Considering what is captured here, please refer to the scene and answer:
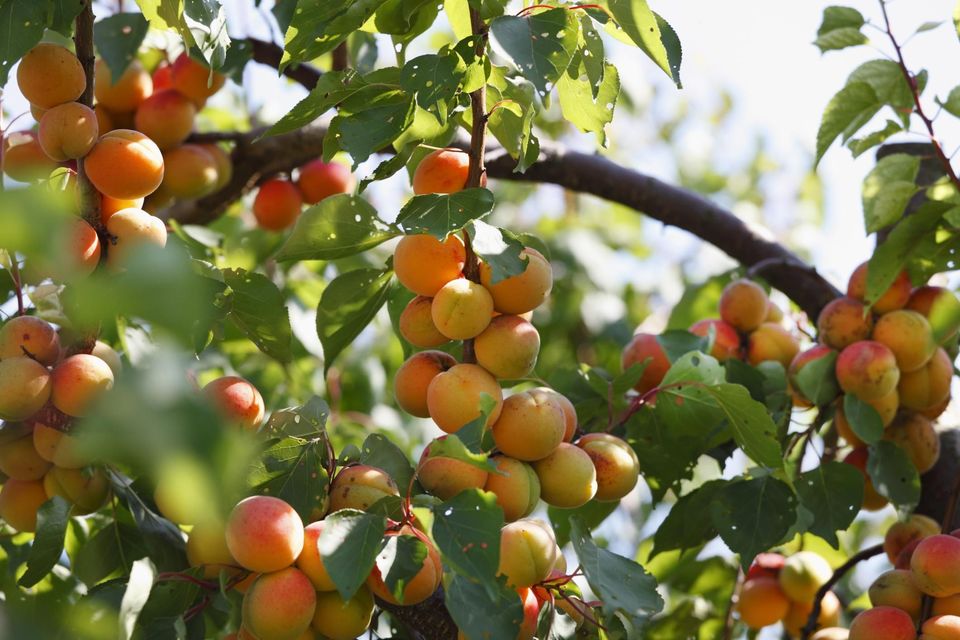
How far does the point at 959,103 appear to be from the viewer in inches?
74.4

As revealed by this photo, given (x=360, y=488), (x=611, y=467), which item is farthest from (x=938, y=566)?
(x=360, y=488)

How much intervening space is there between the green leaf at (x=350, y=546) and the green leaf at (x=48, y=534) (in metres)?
0.46

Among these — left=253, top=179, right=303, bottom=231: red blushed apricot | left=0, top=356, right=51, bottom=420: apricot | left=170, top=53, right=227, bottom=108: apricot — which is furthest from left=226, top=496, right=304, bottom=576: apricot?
left=253, top=179, right=303, bottom=231: red blushed apricot

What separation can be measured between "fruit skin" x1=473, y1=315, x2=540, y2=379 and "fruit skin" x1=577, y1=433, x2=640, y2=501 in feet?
0.64

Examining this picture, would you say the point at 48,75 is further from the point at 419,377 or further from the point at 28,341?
the point at 419,377

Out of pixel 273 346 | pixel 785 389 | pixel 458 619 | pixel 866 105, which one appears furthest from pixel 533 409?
pixel 866 105

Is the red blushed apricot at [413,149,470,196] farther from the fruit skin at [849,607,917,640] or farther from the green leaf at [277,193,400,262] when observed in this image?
the fruit skin at [849,607,917,640]

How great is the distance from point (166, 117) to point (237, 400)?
1.07 metres

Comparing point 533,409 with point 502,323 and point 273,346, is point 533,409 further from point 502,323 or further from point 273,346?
point 273,346

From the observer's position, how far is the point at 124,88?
2285 mm

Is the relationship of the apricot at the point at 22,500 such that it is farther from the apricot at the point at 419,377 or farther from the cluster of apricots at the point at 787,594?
the cluster of apricots at the point at 787,594

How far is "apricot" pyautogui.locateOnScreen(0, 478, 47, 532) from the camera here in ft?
5.29

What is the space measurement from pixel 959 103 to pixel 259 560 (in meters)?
1.46

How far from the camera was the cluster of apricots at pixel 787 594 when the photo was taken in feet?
6.81
